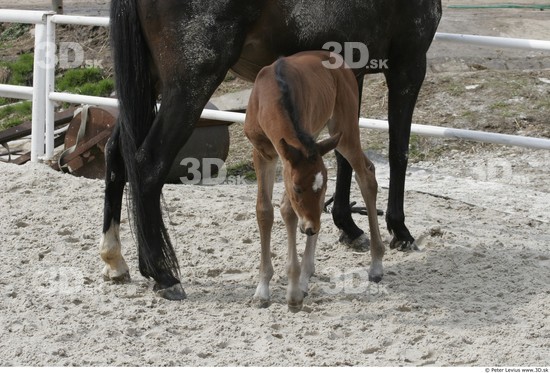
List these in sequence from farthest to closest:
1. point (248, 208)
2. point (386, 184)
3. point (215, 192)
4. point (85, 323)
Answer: point (386, 184) → point (215, 192) → point (248, 208) → point (85, 323)

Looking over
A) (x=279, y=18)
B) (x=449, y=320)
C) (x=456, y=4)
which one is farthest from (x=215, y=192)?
(x=456, y=4)

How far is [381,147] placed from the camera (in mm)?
8203

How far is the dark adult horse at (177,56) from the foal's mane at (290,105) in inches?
14.3

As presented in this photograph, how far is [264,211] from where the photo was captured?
180 inches

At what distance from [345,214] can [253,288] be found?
952 mm

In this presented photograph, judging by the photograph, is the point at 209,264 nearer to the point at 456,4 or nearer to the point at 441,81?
the point at 441,81

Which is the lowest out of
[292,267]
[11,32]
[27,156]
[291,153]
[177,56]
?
[27,156]

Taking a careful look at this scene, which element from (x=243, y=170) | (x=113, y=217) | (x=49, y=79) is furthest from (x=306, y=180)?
(x=243, y=170)

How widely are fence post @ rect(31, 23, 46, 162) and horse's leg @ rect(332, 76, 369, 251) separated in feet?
9.17

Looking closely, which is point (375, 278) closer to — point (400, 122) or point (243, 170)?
point (400, 122)

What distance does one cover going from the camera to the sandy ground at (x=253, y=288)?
407 cm

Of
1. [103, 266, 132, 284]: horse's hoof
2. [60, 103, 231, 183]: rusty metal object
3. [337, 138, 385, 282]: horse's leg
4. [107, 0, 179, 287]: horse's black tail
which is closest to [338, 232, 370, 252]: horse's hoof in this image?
[337, 138, 385, 282]: horse's leg

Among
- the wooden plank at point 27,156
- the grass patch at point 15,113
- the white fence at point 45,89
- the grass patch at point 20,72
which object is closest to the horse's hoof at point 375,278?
the white fence at point 45,89

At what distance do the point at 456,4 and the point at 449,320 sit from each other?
28.9 feet
